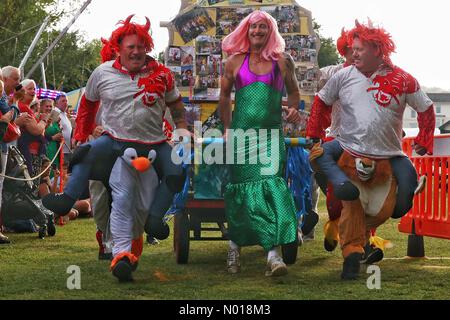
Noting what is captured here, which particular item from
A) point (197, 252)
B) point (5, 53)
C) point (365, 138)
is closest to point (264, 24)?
point (365, 138)

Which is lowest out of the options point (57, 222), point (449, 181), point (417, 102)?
point (57, 222)

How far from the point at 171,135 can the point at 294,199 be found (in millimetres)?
1103

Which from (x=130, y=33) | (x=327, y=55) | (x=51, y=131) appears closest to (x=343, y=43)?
(x=130, y=33)

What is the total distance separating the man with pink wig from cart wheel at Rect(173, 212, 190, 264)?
1.74ft

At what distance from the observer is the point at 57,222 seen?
40.6 ft

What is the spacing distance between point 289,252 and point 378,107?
1458 millimetres

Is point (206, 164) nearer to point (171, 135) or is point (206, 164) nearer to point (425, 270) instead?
point (171, 135)

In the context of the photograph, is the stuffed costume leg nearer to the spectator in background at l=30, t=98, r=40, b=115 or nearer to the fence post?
the fence post

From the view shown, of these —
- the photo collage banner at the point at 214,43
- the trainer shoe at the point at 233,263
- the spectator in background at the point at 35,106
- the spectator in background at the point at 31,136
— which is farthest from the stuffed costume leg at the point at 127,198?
the spectator in background at the point at 35,106

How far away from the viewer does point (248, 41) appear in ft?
24.3

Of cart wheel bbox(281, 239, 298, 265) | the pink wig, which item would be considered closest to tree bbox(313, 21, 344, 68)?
cart wheel bbox(281, 239, 298, 265)
